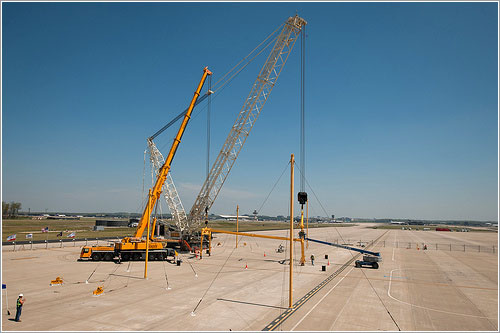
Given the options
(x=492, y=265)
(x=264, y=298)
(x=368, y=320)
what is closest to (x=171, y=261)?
(x=264, y=298)

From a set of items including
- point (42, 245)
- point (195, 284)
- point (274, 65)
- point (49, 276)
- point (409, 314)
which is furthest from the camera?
point (42, 245)

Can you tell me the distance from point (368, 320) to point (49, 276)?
31.7 meters

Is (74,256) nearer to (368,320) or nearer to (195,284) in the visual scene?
(195,284)

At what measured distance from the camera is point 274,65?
172ft

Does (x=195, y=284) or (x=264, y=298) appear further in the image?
(x=195, y=284)

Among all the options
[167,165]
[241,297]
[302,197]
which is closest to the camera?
[241,297]

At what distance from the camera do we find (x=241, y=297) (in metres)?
24.8

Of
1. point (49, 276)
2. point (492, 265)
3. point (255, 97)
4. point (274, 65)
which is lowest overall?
point (492, 265)

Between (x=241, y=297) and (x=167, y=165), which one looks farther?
(x=167, y=165)

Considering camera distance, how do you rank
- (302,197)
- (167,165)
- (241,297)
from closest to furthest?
(241,297) → (302,197) → (167,165)

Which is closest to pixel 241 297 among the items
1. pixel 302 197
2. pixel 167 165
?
pixel 302 197

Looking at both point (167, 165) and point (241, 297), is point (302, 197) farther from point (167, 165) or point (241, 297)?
point (167, 165)

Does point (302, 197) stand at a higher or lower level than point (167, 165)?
lower

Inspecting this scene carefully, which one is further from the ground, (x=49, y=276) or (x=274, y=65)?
(x=274, y=65)
